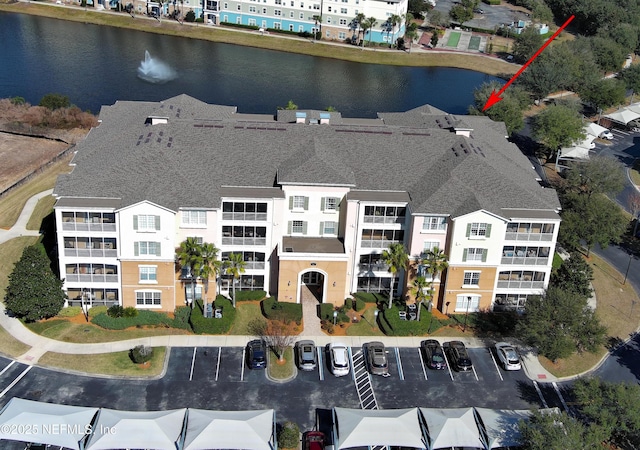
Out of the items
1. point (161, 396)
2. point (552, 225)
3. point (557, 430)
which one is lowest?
point (161, 396)

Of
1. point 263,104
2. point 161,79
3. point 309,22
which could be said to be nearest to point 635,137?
point 263,104

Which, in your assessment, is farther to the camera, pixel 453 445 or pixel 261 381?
pixel 261 381

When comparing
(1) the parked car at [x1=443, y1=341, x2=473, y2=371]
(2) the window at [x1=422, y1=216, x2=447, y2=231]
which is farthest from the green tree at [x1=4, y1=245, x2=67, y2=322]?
(1) the parked car at [x1=443, y1=341, x2=473, y2=371]

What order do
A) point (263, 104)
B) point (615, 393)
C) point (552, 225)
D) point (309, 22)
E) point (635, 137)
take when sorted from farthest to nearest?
1. point (309, 22)
2. point (263, 104)
3. point (635, 137)
4. point (552, 225)
5. point (615, 393)

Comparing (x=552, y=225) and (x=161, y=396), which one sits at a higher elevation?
(x=552, y=225)

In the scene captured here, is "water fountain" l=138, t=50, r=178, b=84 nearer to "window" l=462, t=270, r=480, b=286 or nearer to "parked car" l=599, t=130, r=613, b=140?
"parked car" l=599, t=130, r=613, b=140

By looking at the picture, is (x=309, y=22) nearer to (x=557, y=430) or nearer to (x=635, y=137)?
(x=635, y=137)

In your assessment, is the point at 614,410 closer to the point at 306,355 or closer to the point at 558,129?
the point at 306,355
